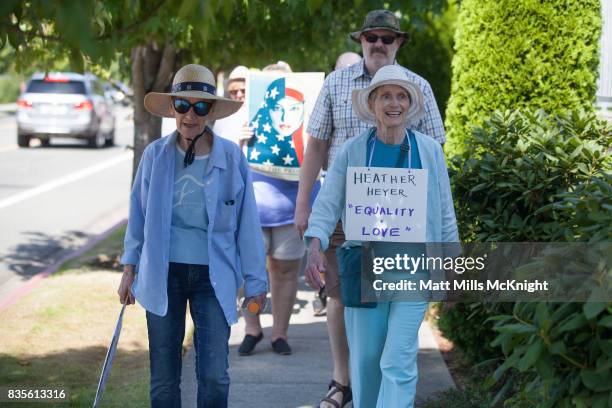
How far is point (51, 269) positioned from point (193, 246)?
22.4 feet

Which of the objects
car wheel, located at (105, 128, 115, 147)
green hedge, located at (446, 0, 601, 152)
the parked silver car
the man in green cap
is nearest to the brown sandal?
the man in green cap

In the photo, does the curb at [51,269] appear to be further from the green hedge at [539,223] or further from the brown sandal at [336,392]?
the green hedge at [539,223]

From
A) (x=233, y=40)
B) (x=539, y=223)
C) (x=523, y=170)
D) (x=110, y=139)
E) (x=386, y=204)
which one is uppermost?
(x=233, y=40)

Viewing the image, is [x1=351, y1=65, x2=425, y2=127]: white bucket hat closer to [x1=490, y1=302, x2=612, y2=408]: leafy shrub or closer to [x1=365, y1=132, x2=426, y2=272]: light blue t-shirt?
[x1=365, y1=132, x2=426, y2=272]: light blue t-shirt

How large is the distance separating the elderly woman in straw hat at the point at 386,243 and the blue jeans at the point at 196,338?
491 mm

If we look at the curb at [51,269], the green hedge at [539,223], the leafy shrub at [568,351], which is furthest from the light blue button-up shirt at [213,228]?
the curb at [51,269]

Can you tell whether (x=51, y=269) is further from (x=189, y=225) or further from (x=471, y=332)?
(x=189, y=225)

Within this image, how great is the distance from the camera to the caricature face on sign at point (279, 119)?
273 inches

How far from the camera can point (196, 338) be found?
15.1 ft

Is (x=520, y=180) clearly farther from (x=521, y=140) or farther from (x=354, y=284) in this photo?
(x=354, y=284)

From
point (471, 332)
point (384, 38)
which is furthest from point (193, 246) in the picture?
point (471, 332)

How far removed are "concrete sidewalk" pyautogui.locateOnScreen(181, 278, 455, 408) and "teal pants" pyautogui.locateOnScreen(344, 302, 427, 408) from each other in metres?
1.16

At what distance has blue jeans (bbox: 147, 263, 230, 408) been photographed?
14.9 feet

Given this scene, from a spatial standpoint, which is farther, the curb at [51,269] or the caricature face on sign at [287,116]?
the curb at [51,269]
